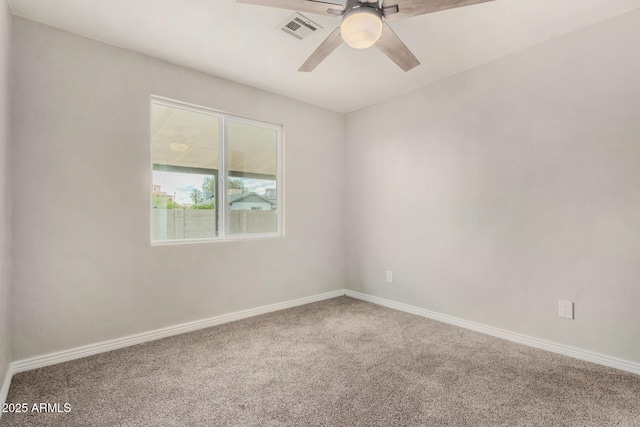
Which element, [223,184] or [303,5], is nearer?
[303,5]

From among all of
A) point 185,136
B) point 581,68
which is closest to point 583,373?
point 581,68

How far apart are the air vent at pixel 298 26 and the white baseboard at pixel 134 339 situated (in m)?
2.63

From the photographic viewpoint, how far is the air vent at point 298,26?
226 centimetres

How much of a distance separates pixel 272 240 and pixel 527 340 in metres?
2.57

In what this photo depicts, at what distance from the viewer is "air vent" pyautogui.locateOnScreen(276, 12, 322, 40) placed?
2264 mm

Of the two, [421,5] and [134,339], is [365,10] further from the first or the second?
[134,339]

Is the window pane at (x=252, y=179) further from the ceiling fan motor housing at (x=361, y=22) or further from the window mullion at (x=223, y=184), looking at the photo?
the ceiling fan motor housing at (x=361, y=22)

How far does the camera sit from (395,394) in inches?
73.7

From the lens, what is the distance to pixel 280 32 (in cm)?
243

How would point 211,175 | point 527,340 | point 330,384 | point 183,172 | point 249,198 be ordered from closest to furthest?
point 330,384, point 527,340, point 183,172, point 211,175, point 249,198

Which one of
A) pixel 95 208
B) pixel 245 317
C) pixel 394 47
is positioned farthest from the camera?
pixel 245 317

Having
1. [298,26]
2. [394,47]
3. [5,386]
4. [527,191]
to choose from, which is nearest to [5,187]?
[5,386]

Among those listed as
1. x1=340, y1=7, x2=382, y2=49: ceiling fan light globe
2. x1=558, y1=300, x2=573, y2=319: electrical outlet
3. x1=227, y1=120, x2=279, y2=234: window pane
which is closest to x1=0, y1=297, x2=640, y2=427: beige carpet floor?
x1=558, y1=300, x2=573, y2=319: electrical outlet

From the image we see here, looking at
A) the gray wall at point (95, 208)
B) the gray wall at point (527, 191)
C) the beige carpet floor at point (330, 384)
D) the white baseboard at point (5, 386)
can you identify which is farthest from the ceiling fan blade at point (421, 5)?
the white baseboard at point (5, 386)
